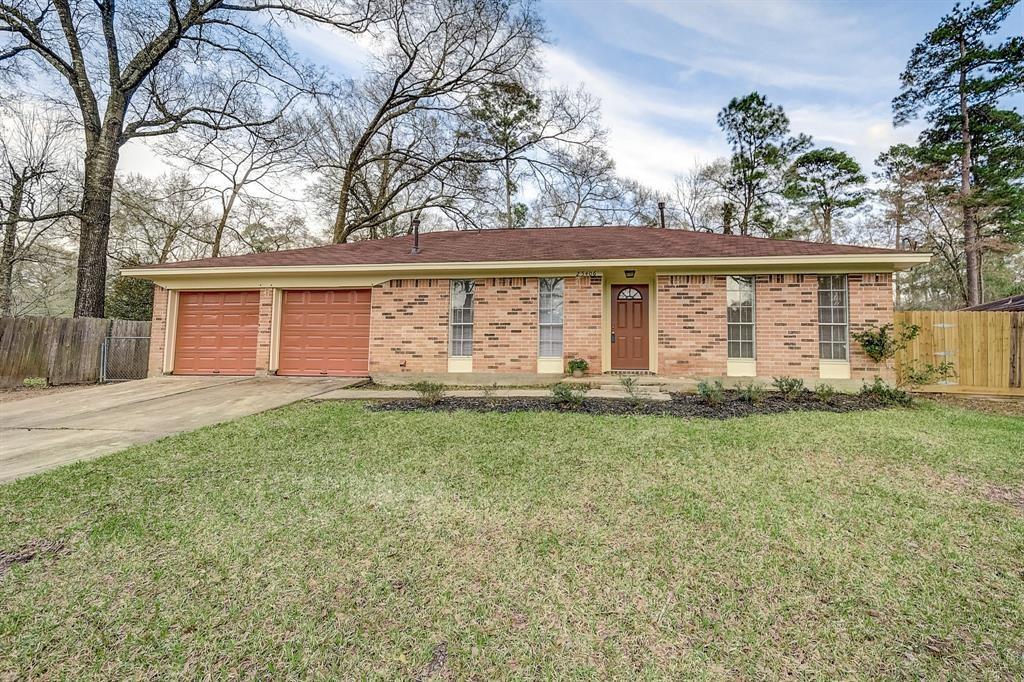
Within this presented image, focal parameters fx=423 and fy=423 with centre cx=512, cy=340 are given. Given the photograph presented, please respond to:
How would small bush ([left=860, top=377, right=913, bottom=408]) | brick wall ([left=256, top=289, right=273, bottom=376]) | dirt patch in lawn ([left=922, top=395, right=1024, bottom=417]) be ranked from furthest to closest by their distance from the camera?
brick wall ([left=256, top=289, right=273, bottom=376]) → dirt patch in lawn ([left=922, top=395, right=1024, bottom=417]) → small bush ([left=860, top=377, right=913, bottom=408])

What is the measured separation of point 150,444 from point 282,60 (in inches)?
557

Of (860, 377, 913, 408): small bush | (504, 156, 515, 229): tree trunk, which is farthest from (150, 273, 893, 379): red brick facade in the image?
(504, 156, 515, 229): tree trunk

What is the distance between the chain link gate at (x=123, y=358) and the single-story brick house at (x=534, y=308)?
1434mm

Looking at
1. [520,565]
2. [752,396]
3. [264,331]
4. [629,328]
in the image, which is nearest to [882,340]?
[752,396]

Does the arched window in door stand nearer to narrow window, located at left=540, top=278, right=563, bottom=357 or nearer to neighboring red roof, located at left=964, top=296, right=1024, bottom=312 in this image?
narrow window, located at left=540, top=278, right=563, bottom=357

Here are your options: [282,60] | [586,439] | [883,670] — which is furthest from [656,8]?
[883,670]

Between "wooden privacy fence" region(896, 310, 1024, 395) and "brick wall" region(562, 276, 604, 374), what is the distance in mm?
5966

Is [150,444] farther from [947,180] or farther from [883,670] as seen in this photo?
[947,180]

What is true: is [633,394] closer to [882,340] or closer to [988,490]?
[988,490]

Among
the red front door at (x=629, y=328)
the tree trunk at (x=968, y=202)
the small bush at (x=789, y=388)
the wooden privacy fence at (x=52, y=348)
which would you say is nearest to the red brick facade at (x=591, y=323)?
the red front door at (x=629, y=328)

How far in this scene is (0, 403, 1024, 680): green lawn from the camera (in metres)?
1.80

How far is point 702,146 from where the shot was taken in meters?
21.0

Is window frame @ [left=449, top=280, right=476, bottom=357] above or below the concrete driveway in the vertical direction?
above

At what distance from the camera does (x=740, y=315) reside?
8.70 meters
